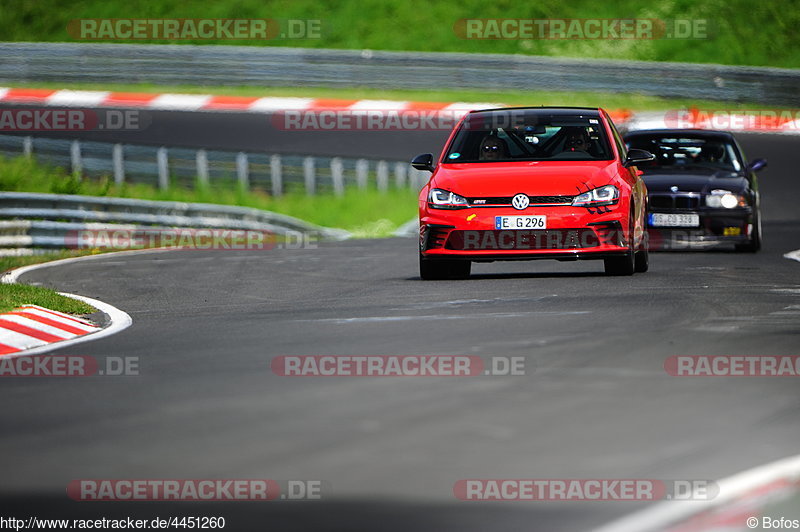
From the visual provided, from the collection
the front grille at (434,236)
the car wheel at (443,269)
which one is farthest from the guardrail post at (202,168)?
the front grille at (434,236)

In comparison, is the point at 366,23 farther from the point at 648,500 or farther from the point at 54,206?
→ the point at 648,500

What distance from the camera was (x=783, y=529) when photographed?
5.25 metres

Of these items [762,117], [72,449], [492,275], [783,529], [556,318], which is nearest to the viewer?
[783,529]

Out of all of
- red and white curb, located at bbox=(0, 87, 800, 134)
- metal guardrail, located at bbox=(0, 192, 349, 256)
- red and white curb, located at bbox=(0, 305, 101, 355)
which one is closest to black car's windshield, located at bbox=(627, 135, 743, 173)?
metal guardrail, located at bbox=(0, 192, 349, 256)

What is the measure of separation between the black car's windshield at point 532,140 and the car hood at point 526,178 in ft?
0.82

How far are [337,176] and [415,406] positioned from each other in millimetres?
21489

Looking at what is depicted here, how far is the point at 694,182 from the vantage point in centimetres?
1866

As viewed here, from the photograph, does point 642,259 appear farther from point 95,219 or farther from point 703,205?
point 95,219

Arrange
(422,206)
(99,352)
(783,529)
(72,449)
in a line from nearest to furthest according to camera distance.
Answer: (783,529) < (72,449) < (99,352) < (422,206)

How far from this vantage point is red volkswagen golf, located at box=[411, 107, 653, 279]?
547 inches

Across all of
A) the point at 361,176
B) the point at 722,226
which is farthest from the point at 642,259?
the point at 361,176

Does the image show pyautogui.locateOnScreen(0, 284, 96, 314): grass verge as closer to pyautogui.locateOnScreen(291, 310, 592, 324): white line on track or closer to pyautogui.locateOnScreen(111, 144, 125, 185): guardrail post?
pyautogui.locateOnScreen(291, 310, 592, 324): white line on track

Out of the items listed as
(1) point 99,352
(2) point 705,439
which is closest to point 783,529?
(2) point 705,439

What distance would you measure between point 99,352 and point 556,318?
119 inches
